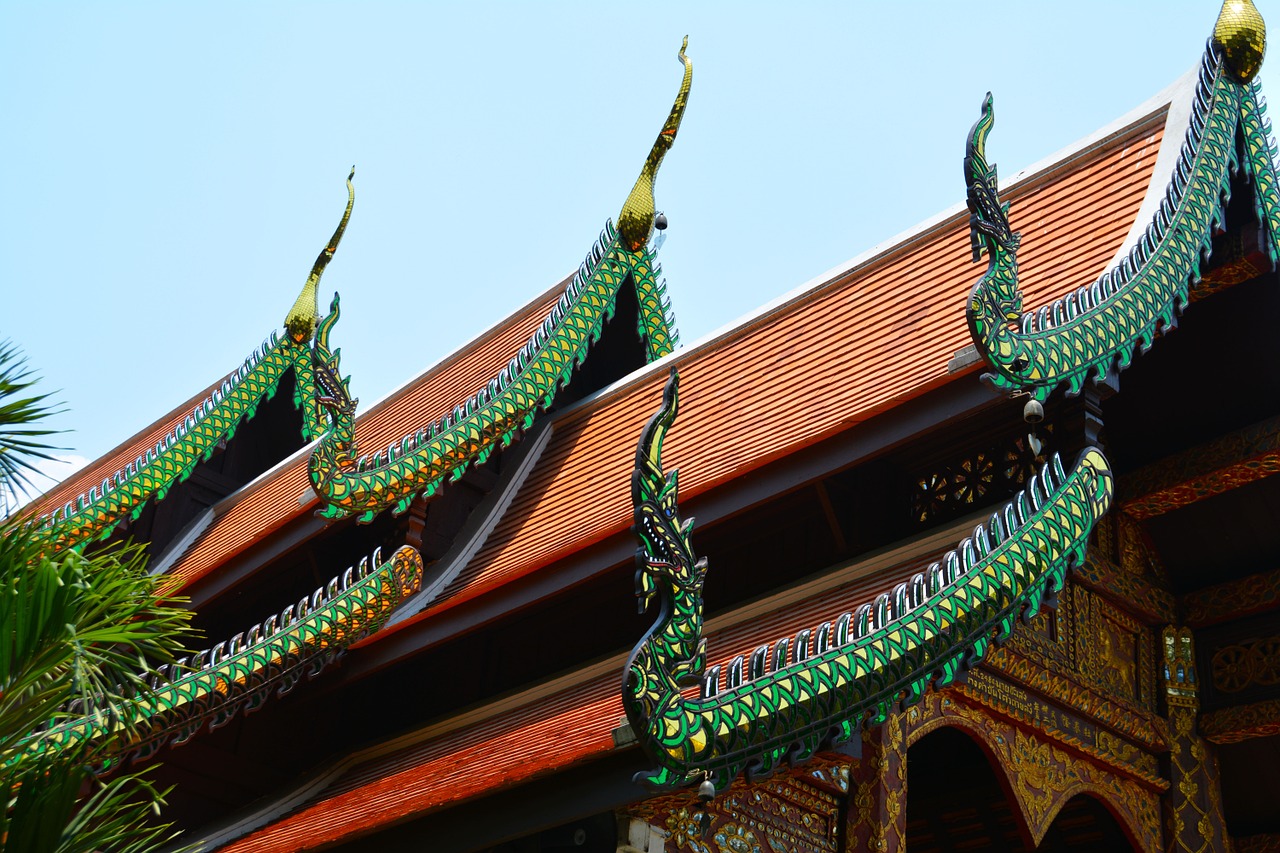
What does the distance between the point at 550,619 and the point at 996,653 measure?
Result: 78.6 inches

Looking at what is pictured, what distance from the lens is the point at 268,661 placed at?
6.42m

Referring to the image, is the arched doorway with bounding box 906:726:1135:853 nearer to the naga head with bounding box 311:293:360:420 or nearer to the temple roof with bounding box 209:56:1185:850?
the temple roof with bounding box 209:56:1185:850

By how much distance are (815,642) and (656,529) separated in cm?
60

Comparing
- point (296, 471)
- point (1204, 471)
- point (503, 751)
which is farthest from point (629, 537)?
point (296, 471)

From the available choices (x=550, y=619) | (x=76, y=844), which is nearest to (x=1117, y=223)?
(x=550, y=619)

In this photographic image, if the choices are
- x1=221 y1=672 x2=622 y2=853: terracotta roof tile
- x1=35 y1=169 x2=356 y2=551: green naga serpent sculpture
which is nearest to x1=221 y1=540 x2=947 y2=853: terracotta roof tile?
x1=221 y1=672 x2=622 y2=853: terracotta roof tile

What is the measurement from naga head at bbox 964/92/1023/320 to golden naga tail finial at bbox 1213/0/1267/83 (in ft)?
5.37

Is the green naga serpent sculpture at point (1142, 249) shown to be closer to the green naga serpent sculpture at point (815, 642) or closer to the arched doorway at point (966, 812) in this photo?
the green naga serpent sculpture at point (815, 642)

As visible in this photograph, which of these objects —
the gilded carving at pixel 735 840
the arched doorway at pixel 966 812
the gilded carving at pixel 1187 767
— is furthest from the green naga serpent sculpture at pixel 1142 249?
the arched doorway at pixel 966 812

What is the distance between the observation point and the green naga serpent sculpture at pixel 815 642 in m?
3.75

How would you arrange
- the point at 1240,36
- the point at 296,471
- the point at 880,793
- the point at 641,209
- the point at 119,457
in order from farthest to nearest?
the point at 119,457 < the point at 296,471 < the point at 641,209 < the point at 1240,36 < the point at 880,793

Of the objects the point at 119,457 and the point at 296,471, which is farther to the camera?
the point at 119,457

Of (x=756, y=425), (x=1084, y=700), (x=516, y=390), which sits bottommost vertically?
(x=1084, y=700)

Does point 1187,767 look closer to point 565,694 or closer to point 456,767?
point 565,694
